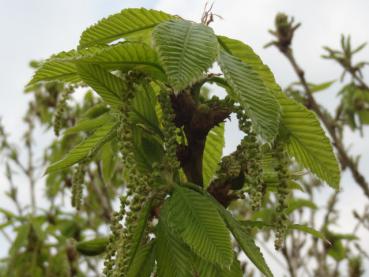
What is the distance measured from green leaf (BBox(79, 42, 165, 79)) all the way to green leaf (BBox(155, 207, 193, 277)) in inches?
11.3

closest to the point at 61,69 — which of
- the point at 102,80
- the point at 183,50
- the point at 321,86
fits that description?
the point at 102,80

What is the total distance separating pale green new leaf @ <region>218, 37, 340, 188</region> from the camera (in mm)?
1170

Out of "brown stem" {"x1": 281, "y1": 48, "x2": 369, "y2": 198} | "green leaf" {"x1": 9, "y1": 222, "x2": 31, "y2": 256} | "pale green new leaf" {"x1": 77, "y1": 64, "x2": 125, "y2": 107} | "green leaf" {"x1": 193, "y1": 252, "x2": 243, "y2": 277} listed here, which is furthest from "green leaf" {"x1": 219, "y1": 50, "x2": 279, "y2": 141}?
"green leaf" {"x1": 9, "y1": 222, "x2": 31, "y2": 256}

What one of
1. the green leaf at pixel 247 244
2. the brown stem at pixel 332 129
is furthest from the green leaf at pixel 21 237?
the green leaf at pixel 247 244

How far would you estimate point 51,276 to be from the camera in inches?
122

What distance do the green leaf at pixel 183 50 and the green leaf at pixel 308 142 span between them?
239 millimetres

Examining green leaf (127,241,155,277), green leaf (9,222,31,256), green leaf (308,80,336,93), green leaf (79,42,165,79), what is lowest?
green leaf (9,222,31,256)

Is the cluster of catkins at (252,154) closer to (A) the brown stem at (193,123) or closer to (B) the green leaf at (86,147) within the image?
(A) the brown stem at (193,123)

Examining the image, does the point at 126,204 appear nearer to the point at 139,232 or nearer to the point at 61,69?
the point at 139,232

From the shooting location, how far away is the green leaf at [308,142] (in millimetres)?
1181

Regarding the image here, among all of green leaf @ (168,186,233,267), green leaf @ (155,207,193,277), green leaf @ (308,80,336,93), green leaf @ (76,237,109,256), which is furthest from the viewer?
green leaf @ (308,80,336,93)

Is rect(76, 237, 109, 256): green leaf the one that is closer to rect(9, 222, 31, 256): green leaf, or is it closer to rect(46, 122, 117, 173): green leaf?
rect(46, 122, 117, 173): green leaf

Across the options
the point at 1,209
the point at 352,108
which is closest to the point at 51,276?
the point at 1,209

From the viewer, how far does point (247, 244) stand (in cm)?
117
